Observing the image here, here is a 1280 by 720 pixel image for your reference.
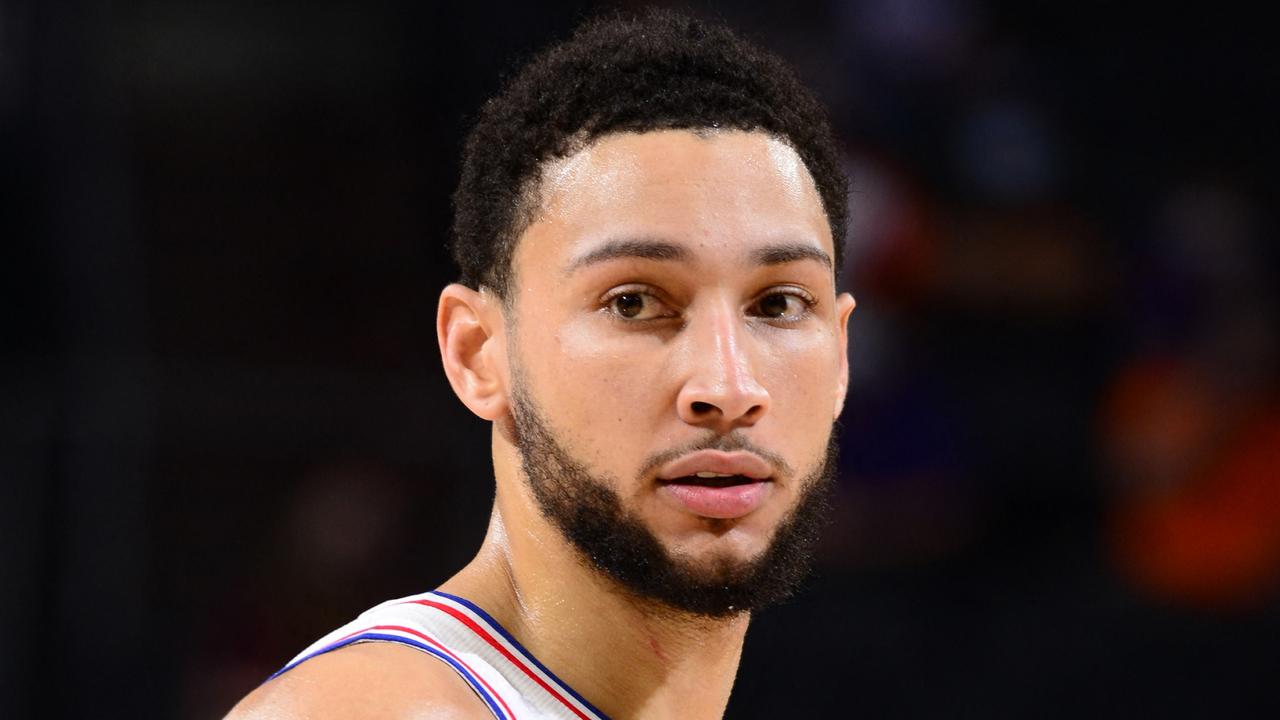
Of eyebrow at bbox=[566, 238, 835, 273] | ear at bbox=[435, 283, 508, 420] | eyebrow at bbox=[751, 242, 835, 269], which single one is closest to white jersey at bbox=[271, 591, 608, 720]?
ear at bbox=[435, 283, 508, 420]

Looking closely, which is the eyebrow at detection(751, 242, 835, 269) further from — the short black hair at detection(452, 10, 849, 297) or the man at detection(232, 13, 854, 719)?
the short black hair at detection(452, 10, 849, 297)

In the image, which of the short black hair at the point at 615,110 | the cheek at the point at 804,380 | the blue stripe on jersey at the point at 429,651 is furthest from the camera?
the short black hair at the point at 615,110

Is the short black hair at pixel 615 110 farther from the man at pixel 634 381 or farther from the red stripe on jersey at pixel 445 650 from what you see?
the red stripe on jersey at pixel 445 650

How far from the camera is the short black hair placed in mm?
2855

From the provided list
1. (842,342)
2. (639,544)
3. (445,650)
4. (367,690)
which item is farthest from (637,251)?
(367,690)

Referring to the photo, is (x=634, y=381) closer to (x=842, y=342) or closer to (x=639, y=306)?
(x=639, y=306)

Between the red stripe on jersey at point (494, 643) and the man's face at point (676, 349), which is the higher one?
the man's face at point (676, 349)

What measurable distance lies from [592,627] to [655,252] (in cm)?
72

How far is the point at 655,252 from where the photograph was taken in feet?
8.71

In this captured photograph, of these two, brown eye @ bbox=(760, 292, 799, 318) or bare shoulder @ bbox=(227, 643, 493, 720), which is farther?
brown eye @ bbox=(760, 292, 799, 318)

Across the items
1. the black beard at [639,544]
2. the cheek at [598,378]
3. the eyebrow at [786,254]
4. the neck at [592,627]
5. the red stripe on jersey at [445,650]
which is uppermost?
the eyebrow at [786,254]

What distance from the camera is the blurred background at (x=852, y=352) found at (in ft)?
20.2

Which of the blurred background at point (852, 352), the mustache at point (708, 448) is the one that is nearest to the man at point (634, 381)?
the mustache at point (708, 448)

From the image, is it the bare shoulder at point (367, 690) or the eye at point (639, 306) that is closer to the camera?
the bare shoulder at point (367, 690)
